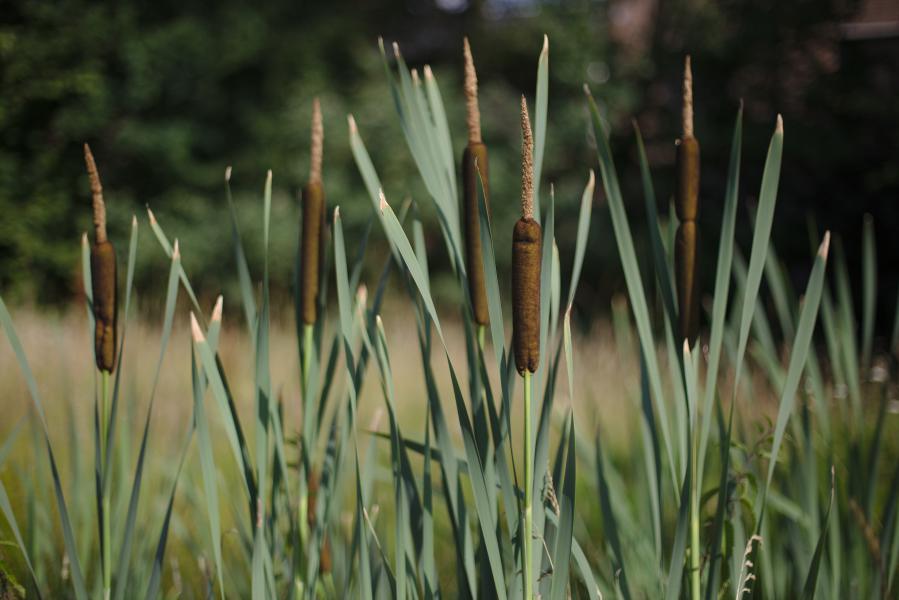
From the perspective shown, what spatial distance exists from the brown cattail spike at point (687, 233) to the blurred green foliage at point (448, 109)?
624 centimetres

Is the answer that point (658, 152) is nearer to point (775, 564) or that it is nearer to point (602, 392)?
point (602, 392)

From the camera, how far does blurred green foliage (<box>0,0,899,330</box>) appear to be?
719cm

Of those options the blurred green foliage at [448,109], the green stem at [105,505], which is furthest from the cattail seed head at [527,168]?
the blurred green foliage at [448,109]

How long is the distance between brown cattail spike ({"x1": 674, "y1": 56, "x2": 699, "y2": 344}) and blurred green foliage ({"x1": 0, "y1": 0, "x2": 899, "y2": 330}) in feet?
20.5

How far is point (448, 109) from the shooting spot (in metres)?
8.59

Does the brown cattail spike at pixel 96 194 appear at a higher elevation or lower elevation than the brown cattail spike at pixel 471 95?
lower

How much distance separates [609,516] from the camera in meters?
0.89

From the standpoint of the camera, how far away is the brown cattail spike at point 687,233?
28.9 inches

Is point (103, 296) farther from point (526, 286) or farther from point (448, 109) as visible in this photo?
point (448, 109)

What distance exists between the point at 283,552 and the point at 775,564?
2.52 feet

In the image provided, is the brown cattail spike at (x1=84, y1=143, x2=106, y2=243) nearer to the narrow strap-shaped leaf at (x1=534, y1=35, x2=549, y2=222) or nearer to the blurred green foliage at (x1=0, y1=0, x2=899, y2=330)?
the narrow strap-shaped leaf at (x1=534, y1=35, x2=549, y2=222)

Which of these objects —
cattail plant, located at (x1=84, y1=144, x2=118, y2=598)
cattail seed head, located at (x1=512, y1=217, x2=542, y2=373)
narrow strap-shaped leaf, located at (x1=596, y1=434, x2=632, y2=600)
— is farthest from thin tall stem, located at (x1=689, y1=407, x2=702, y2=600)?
cattail plant, located at (x1=84, y1=144, x2=118, y2=598)

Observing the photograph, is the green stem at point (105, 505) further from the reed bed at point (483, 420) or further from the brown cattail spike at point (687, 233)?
the brown cattail spike at point (687, 233)

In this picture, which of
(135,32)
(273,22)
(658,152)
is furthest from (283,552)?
(658,152)
